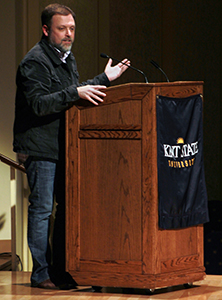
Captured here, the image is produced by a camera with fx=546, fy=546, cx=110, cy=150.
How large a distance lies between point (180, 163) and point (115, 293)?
2.29ft

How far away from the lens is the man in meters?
2.68

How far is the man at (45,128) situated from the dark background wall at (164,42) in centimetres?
186

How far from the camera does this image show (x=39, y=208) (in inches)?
107

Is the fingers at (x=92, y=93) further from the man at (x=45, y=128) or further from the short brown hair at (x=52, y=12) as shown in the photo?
the short brown hair at (x=52, y=12)

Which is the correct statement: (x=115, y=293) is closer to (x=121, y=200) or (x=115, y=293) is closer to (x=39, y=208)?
(x=121, y=200)

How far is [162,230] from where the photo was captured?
255 centimetres

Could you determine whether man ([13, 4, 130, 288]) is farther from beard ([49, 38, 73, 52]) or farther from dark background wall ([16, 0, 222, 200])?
dark background wall ([16, 0, 222, 200])

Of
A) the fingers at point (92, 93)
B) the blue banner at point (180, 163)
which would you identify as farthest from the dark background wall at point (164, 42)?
the blue banner at point (180, 163)

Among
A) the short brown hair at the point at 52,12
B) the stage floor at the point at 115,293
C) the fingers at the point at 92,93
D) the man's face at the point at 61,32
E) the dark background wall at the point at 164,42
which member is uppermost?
the dark background wall at the point at 164,42

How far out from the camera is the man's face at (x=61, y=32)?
9.04ft

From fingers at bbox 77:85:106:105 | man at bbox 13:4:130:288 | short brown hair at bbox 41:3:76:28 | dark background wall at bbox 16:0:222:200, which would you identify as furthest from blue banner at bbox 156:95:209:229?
dark background wall at bbox 16:0:222:200

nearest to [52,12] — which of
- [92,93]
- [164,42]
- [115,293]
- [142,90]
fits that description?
[92,93]

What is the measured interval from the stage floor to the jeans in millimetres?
125

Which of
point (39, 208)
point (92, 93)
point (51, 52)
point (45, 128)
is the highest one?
point (51, 52)
